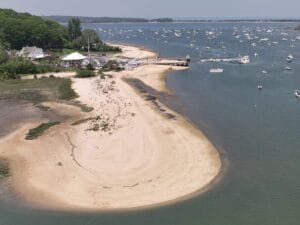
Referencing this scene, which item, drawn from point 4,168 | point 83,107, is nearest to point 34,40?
point 83,107

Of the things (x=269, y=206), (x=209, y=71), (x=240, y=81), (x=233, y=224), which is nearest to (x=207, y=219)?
(x=233, y=224)

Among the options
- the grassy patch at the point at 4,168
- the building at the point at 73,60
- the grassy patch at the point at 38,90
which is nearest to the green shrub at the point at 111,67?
the building at the point at 73,60

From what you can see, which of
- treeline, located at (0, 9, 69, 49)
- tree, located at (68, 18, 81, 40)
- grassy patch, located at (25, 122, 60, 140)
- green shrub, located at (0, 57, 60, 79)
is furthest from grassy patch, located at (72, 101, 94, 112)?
tree, located at (68, 18, 81, 40)

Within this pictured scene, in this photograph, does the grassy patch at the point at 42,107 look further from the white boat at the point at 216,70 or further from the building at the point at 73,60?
the white boat at the point at 216,70

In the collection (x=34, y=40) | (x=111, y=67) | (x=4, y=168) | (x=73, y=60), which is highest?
(x=34, y=40)

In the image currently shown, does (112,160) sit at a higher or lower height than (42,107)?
higher

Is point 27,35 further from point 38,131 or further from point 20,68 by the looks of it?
point 38,131

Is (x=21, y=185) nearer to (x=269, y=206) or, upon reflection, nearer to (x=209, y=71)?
(x=269, y=206)

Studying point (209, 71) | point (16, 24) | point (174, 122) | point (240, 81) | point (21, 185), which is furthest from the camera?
point (16, 24)
